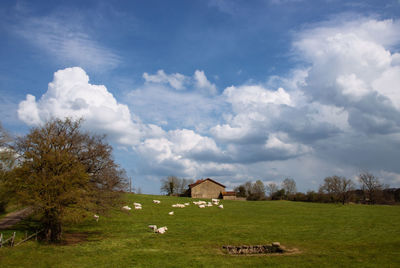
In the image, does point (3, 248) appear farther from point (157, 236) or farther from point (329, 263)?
point (329, 263)

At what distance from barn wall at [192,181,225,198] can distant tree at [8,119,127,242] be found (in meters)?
66.3

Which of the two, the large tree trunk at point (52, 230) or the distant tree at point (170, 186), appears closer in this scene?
the large tree trunk at point (52, 230)

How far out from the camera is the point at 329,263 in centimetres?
1994

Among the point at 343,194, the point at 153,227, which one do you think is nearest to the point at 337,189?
the point at 343,194

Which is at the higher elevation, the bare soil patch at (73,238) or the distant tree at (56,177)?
the distant tree at (56,177)

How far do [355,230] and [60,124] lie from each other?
35.4m

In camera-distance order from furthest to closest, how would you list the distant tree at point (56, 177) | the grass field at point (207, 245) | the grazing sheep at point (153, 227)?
the grazing sheep at point (153, 227), the distant tree at point (56, 177), the grass field at point (207, 245)

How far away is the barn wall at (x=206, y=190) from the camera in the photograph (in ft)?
319

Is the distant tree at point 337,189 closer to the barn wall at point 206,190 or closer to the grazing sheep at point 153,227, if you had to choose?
the barn wall at point 206,190

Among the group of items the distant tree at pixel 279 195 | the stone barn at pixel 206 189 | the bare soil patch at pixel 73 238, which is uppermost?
the stone barn at pixel 206 189

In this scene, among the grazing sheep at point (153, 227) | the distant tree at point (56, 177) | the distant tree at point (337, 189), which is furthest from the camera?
the distant tree at point (337, 189)

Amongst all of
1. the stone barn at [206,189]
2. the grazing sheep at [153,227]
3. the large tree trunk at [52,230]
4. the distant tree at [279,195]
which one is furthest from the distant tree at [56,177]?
the distant tree at [279,195]

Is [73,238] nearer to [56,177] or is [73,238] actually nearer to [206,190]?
[56,177]

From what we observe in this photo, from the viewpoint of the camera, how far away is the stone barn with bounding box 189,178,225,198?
9712cm
